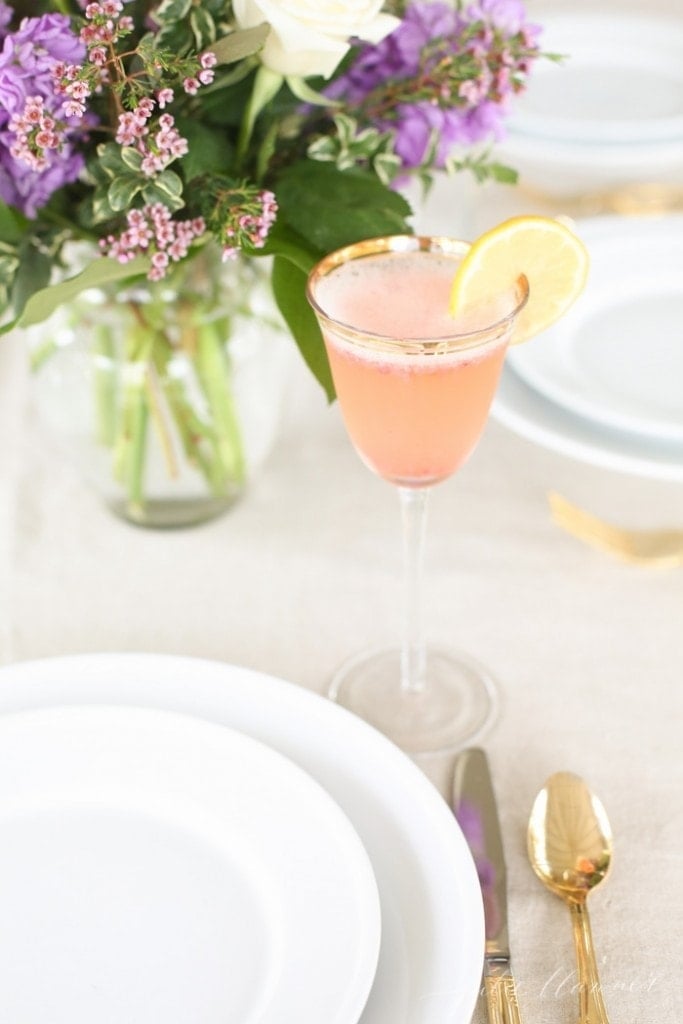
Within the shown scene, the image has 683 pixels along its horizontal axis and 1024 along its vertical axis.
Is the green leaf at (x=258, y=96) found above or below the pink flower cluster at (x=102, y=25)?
below

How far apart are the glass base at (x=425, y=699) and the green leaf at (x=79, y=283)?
1.05 feet

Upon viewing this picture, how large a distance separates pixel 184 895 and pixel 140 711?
10 centimetres

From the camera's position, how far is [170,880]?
625 mm

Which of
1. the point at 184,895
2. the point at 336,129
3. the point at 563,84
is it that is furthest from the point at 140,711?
the point at 563,84

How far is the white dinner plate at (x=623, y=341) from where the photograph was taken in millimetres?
949

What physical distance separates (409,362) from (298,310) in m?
0.13

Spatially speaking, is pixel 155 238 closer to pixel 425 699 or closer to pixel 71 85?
pixel 71 85

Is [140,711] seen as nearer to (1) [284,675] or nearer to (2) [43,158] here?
(1) [284,675]

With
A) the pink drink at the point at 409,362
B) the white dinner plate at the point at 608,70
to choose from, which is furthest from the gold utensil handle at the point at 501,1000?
the white dinner plate at the point at 608,70

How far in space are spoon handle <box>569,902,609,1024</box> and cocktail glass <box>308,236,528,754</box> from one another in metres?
0.16

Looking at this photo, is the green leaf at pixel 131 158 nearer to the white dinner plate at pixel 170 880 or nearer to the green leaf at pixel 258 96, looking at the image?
the green leaf at pixel 258 96

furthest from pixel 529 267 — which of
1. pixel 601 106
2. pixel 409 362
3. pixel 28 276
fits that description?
pixel 601 106

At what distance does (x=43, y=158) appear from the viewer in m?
0.69

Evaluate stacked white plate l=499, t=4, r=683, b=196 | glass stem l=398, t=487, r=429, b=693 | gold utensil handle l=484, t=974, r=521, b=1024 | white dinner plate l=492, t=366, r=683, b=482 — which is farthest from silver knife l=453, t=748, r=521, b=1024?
stacked white plate l=499, t=4, r=683, b=196
